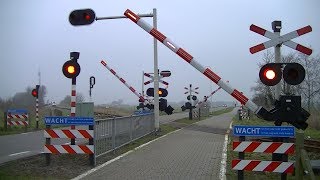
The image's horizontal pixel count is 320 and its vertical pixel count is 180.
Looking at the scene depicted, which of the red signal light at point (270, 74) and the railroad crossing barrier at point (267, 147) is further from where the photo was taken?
the railroad crossing barrier at point (267, 147)

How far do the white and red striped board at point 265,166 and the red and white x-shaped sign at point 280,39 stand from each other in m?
2.64

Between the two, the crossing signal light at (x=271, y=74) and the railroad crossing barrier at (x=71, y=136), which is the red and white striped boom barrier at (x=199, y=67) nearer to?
the crossing signal light at (x=271, y=74)

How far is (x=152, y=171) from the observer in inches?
437

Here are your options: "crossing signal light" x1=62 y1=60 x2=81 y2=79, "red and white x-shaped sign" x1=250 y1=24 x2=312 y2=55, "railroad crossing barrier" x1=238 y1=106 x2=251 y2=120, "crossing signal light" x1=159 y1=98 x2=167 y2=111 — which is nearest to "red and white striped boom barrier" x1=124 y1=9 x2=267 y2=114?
"red and white x-shaped sign" x1=250 y1=24 x2=312 y2=55

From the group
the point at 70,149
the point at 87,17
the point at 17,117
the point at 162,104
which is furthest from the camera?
the point at 17,117

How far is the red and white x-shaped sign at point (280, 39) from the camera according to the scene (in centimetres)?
1014

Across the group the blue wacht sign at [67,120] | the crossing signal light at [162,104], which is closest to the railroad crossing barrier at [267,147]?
the blue wacht sign at [67,120]

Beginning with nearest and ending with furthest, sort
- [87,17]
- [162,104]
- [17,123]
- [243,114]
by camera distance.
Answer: [87,17]
[162,104]
[17,123]
[243,114]

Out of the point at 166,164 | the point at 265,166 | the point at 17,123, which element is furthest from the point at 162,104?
the point at 265,166

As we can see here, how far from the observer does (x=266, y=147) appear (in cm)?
901

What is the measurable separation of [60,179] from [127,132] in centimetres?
786

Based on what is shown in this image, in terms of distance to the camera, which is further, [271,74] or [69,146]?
[69,146]

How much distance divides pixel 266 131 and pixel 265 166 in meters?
0.71

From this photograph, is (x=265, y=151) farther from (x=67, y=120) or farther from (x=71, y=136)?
(x=67, y=120)
